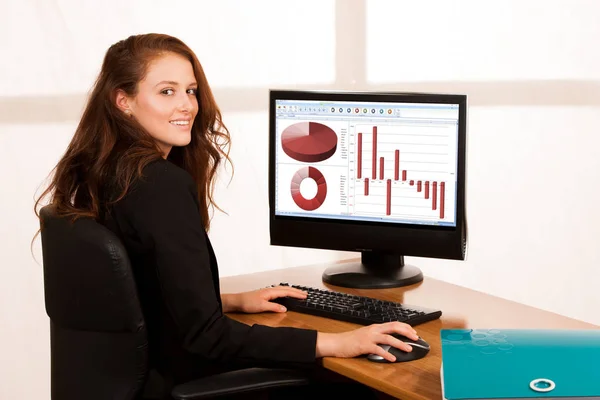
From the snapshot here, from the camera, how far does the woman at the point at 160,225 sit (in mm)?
1773

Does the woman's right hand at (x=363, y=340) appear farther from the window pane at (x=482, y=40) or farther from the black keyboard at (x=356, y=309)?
the window pane at (x=482, y=40)

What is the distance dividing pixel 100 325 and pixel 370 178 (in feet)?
2.91

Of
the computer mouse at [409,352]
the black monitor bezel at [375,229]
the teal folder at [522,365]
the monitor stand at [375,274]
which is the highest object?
the black monitor bezel at [375,229]

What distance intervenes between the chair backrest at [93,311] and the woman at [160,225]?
3.0 inches

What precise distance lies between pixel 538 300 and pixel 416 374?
94.7 inches

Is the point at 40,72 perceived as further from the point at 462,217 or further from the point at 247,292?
the point at 462,217

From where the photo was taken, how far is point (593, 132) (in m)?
3.75

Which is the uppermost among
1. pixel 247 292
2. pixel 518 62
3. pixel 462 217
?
pixel 518 62

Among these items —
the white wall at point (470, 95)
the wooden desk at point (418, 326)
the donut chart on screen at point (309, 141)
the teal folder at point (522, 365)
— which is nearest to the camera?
the teal folder at point (522, 365)

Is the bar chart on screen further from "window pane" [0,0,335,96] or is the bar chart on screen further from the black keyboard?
"window pane" [0,0,335,96]

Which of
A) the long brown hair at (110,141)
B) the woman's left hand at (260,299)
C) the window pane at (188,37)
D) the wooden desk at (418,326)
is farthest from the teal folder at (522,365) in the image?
the window pane at (188,37)

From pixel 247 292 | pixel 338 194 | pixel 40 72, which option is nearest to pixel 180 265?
pixel 247 292

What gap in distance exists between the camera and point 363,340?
70.6 inches

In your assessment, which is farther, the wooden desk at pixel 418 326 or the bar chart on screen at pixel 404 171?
the bar chart on screen at pixel 404 171
